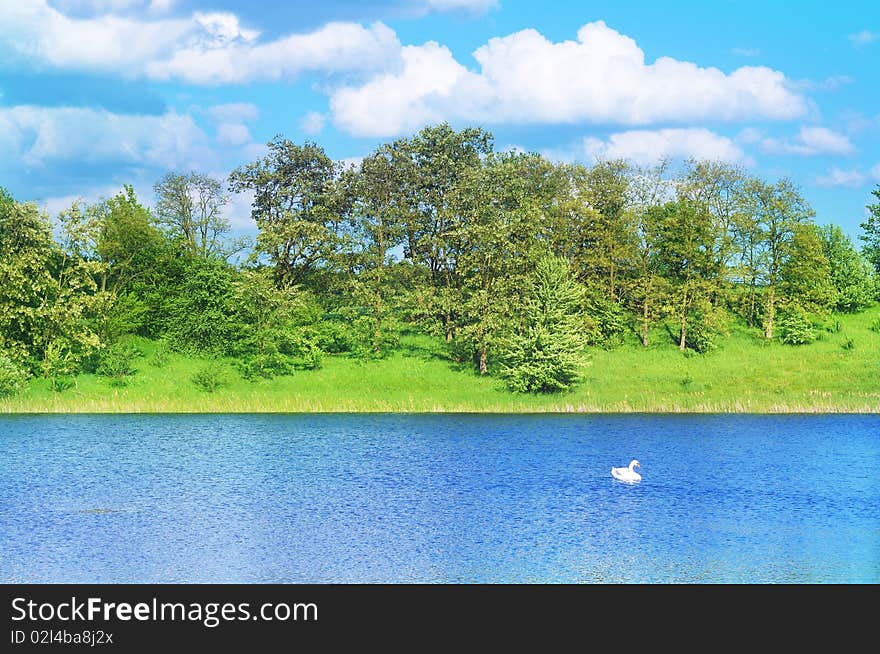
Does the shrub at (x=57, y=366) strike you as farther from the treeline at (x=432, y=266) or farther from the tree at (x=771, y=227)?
the tree at (x=771, y=227)

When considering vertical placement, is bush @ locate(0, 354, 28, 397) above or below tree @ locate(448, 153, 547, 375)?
below

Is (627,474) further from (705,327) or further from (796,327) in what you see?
(796,327)

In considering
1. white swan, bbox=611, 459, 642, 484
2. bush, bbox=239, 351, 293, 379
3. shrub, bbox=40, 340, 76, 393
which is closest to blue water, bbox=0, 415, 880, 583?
white swan, bbox=611, 459, 642, 484

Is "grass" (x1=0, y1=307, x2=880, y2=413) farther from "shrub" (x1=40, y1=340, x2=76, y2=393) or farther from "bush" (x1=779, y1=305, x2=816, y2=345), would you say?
"bush" (x1=779, y1=305, x2=816, y2=345)

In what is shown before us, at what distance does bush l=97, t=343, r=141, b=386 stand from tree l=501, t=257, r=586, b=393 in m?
30.7

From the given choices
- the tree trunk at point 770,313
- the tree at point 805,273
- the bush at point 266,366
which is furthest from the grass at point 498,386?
the tree at point 805,273

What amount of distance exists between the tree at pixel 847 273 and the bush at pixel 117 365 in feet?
221

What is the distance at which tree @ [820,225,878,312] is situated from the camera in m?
93.3

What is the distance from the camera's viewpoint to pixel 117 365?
247 feet

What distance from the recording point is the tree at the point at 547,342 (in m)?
71.8

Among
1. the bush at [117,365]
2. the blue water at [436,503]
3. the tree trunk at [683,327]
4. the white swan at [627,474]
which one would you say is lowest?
the blue water at [436,503]

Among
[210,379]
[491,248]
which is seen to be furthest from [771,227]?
[210,379]
